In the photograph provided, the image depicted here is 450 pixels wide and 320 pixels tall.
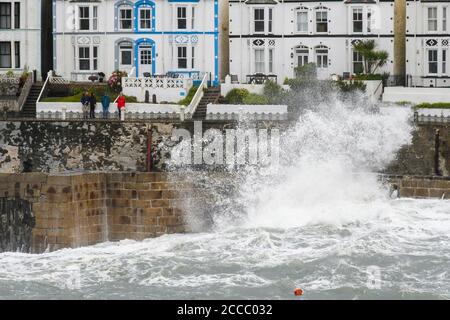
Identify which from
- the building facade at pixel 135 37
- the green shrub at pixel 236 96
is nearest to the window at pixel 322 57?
the building facade at pixel 135 37

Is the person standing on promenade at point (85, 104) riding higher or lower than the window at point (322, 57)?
lower

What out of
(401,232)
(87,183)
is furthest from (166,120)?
(401,232)

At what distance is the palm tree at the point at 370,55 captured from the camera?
6328cm

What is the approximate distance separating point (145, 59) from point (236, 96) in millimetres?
6866

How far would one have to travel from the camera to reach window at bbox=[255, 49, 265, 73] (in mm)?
65062

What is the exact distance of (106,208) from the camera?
48375 mm

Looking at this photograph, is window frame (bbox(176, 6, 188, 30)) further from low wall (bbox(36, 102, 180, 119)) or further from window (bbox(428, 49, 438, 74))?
window (bbox(428, 49, 438, 74))

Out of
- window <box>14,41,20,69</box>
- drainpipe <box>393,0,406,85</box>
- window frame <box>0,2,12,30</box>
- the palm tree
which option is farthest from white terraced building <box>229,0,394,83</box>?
window frame <box>0,2,12,30</box>

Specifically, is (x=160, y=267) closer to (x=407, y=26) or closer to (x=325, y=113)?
(x=325, y=113)

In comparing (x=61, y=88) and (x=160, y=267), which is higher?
(x=61, y=88)

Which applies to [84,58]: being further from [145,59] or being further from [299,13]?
[299,13]

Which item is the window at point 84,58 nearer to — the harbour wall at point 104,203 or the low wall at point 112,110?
the low wall at point 112,110

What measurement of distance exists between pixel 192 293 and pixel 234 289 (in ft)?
3.97

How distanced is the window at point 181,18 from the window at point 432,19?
1089cm
